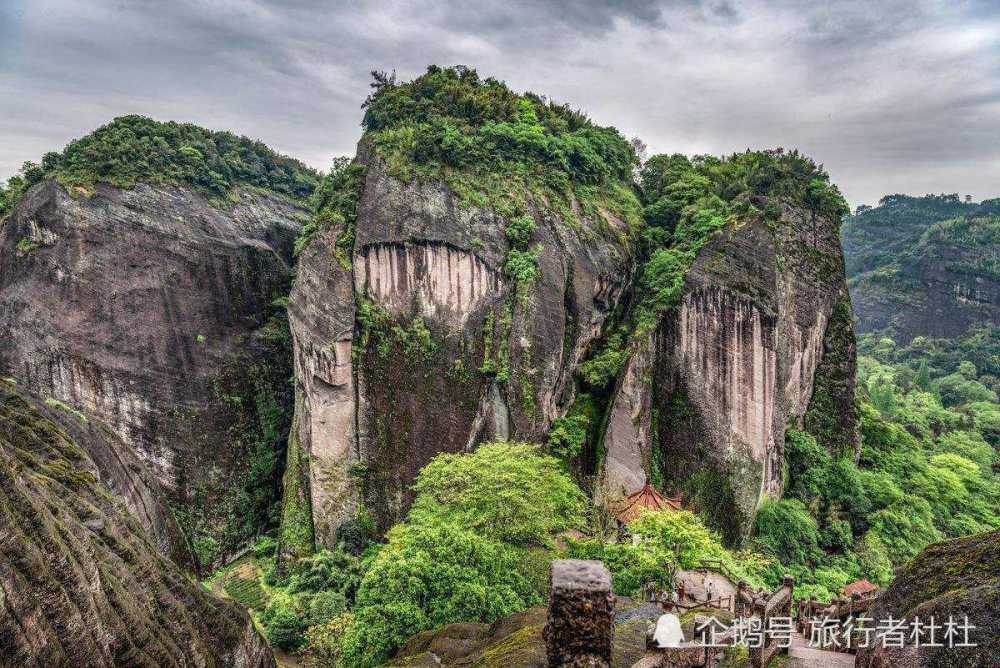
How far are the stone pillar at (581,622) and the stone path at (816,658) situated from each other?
414cm

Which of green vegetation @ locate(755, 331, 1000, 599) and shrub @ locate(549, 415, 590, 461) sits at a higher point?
shrub @ locate(549, 415, 590, 461)

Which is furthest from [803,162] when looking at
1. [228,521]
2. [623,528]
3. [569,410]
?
[228,521]

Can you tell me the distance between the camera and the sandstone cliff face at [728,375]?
19266 mm

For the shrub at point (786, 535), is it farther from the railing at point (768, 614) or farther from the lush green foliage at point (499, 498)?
the railing at point (768, 614)

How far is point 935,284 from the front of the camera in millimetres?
62844

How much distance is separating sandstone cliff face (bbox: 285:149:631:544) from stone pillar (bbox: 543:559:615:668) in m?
15.6

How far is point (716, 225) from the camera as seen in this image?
20.2 meters

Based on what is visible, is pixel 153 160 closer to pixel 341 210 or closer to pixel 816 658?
pixel 341 210

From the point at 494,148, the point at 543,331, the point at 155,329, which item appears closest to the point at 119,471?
the point at 543,331

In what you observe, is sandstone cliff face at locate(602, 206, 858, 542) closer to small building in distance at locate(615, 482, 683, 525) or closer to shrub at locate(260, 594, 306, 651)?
small building in distance at locate(615, 482, 683, 525)

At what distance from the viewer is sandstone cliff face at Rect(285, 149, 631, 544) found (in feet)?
63.9

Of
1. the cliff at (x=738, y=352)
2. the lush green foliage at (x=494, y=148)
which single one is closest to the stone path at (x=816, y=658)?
the cliff at (x=738, y=352)

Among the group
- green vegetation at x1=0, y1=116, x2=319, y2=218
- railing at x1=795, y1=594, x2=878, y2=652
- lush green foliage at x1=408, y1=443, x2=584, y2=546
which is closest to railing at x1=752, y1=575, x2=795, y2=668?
railing at x1=795, y1=594, x2=878, y2=652

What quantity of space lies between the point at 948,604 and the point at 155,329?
2553cm
